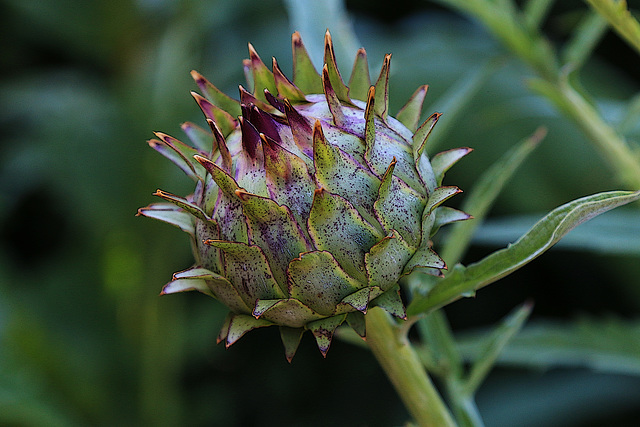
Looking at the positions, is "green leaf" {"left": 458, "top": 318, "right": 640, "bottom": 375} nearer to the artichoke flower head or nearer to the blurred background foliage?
the artichoke flower head

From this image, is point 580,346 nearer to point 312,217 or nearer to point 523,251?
point 523,251

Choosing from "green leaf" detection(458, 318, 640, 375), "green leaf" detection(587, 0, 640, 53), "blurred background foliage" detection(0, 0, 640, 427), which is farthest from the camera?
"blurred background foliage" detection(0, 0, 640, 427)

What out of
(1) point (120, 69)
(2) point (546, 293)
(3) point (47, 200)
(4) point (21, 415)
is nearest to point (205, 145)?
(4) point (21, 415)

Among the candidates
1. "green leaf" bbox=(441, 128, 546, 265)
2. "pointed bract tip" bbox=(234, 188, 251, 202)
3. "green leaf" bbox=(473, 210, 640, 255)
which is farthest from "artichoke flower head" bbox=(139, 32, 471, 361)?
"green leaf" bbox=(473, 210, 640, 255)

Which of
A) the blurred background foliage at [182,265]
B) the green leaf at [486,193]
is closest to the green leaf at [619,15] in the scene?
the green leaf at [486,193]

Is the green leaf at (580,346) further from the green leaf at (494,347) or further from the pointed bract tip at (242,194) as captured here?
the pointed bract tip at (242,194)

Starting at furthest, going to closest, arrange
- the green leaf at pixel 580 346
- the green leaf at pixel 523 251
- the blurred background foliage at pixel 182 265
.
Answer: the blurred background foliage at pixel 182 265, the green leaf at pixel 580 346, the green leaf at pixel 523 251

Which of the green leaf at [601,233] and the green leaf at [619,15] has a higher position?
the green leaf at [619,15]
